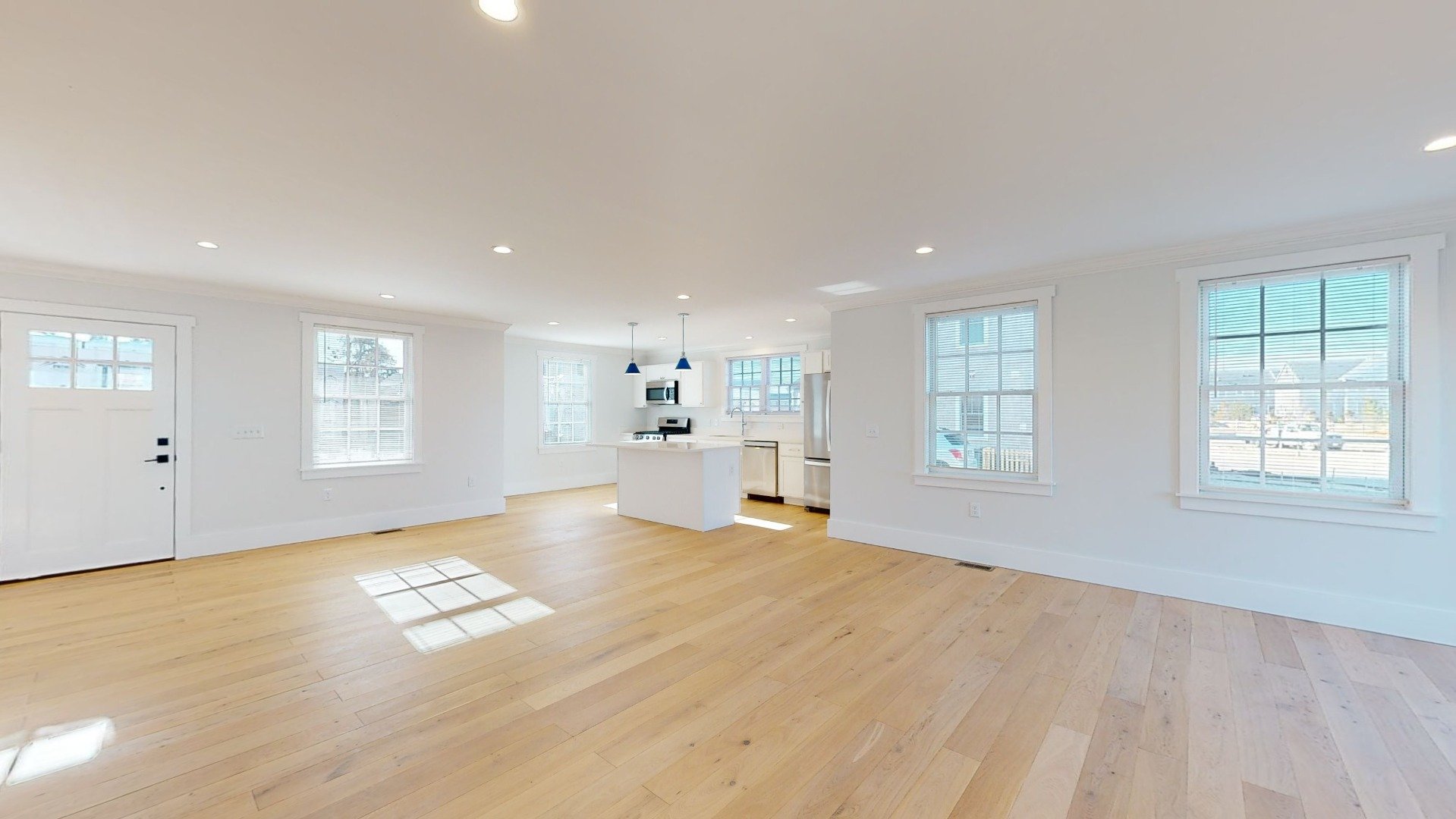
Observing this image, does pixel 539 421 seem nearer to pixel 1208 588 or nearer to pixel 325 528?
pixel 325 528

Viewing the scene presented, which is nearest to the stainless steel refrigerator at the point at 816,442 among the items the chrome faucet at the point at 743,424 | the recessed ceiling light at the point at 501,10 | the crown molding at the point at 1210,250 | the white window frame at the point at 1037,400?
the chrome faucet at the point at 743,424

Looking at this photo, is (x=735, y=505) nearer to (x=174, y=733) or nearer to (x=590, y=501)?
(x=590, y=501)

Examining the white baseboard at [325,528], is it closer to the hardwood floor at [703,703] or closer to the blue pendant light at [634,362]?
the hardwood floor at [703,703]

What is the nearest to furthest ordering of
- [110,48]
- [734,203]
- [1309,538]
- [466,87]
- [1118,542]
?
[110,48] < [466,87] < [734,203] < [1309,538] < [1118,542]

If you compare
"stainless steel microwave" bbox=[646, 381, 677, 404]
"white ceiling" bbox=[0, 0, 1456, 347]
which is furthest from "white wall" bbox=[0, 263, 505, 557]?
"stainless steel microwave" bbox=[646, 381, 677, 404]

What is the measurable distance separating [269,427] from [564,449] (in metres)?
4.05

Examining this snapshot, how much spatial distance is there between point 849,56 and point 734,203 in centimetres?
129

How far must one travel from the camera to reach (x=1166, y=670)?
9.12 ft

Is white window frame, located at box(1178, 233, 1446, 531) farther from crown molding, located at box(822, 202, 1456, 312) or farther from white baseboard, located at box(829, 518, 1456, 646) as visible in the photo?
white baseboard, located at box(829, 518, 1456, 646)

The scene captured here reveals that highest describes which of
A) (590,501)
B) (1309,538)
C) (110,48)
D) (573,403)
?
(110,48)

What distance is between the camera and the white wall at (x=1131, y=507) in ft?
10.5

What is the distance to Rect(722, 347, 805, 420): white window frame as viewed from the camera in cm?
809

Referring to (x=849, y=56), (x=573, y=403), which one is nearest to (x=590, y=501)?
(x=573, y=403)

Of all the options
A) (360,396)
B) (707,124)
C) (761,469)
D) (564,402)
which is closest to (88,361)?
(360,396)
